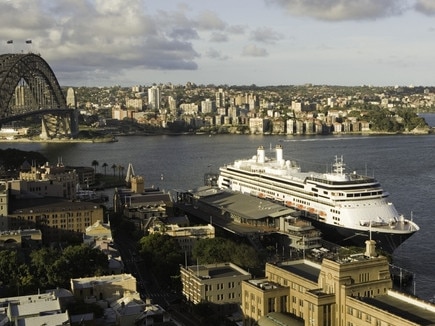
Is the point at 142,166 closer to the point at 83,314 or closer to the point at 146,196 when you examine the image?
the point at 146,196

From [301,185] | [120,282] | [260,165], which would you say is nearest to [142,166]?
[260,165]

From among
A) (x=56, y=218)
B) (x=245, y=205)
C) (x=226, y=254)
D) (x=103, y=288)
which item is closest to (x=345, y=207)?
(x=245, y=205)

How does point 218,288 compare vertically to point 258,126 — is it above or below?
above

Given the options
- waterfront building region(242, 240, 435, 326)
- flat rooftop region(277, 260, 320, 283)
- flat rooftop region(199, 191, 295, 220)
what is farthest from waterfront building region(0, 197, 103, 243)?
waterfront building region(242, 240, 435, 326)

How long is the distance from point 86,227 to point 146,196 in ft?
13.2

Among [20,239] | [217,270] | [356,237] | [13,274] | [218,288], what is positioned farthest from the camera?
[356,237]

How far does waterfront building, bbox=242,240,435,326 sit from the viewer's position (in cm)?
1341

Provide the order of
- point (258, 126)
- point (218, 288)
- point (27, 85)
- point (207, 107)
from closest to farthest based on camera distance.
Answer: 1. point (218, 288)
2. point (27, 85)
3. point (258, 126)
4. point (207, 107)

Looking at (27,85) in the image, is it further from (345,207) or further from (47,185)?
(345,207)

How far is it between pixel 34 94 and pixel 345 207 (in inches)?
2414

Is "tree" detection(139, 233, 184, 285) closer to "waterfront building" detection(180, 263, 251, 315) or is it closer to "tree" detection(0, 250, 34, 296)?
"waterfront building" detection(180, 263, 251, 315)

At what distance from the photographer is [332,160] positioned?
56906 mm

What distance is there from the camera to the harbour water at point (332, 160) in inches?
1016

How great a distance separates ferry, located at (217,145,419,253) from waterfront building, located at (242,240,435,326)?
8.98 metres
